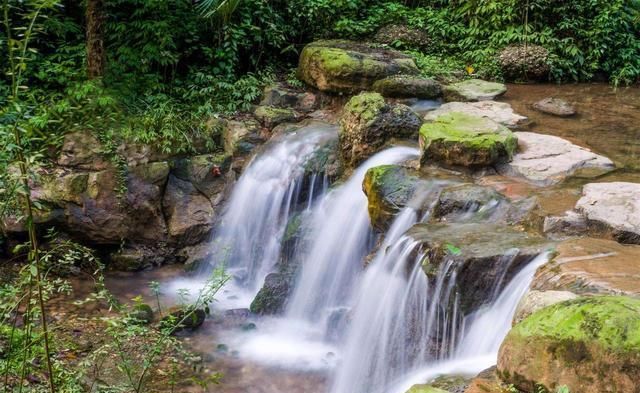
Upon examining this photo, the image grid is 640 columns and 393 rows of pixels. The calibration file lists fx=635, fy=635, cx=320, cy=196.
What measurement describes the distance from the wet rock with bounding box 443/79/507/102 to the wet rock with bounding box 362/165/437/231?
2.89 m

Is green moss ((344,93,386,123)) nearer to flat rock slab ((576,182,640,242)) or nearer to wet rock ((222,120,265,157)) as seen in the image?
wet rock ((222,120,265,157))

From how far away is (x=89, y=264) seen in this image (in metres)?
7.75

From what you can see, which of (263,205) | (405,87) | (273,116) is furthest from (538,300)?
(273,116)

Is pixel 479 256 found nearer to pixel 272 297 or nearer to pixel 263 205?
pixel 272 297

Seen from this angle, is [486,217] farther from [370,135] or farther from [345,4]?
[345,4]

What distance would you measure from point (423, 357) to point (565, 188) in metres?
2.28

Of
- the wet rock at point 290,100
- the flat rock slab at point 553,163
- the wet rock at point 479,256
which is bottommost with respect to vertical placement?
the wet rock at point 479,256

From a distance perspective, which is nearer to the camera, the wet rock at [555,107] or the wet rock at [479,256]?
the wet rock at [479,256]

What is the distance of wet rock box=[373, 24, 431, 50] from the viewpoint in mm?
10914

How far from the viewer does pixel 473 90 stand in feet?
30.5

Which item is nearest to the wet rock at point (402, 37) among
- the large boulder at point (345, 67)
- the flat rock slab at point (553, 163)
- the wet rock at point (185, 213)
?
the large boulder at point (345, 67)

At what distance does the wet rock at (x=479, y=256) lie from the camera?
16.0 feet

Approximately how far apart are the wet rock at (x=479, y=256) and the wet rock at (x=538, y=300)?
2.22 ft

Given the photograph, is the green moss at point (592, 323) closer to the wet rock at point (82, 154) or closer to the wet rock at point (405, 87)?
the wet rock at point (405, 87)
